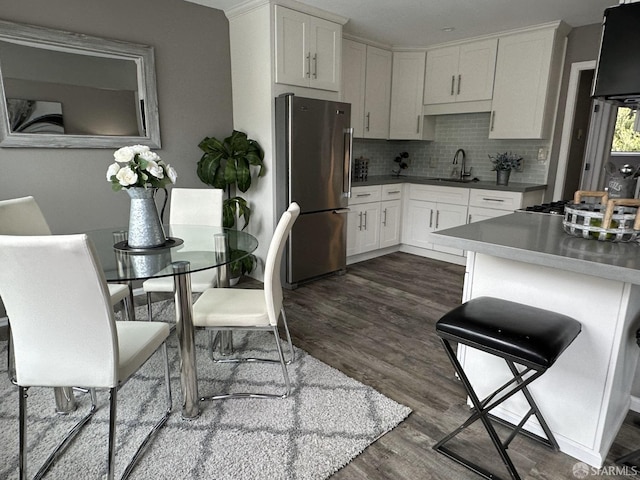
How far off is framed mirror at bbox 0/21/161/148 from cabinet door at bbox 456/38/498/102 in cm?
320

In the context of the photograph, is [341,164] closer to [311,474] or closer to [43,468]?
[311,474]

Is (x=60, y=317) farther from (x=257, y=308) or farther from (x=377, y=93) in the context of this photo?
(x=377, y=93)

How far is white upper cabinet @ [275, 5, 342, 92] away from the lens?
3.34 metres

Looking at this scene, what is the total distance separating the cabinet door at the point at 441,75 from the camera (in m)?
4.50

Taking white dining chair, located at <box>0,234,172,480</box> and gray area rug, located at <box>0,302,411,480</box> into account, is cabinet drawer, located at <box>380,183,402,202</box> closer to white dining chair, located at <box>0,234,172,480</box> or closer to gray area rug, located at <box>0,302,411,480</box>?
gray area rug, located at <box>0,302,411,480</box>

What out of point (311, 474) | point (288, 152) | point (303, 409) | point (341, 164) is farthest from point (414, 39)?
point (311, 474)

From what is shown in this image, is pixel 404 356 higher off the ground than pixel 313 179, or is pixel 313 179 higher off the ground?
pixel 313 179

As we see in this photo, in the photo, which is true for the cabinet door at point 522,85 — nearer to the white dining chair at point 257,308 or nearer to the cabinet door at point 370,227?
the cabinet door at point 370,227

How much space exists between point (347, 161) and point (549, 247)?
2586mm

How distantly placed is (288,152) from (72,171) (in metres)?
1.66

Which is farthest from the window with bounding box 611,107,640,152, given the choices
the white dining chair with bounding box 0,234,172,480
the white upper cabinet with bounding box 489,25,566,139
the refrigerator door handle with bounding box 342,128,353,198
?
the white dining chair with bounding box 0,234,172,480

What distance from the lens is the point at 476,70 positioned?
14.2ft

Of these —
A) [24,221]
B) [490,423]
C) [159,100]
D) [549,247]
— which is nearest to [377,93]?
[159,100]

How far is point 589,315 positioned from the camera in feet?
5.10
